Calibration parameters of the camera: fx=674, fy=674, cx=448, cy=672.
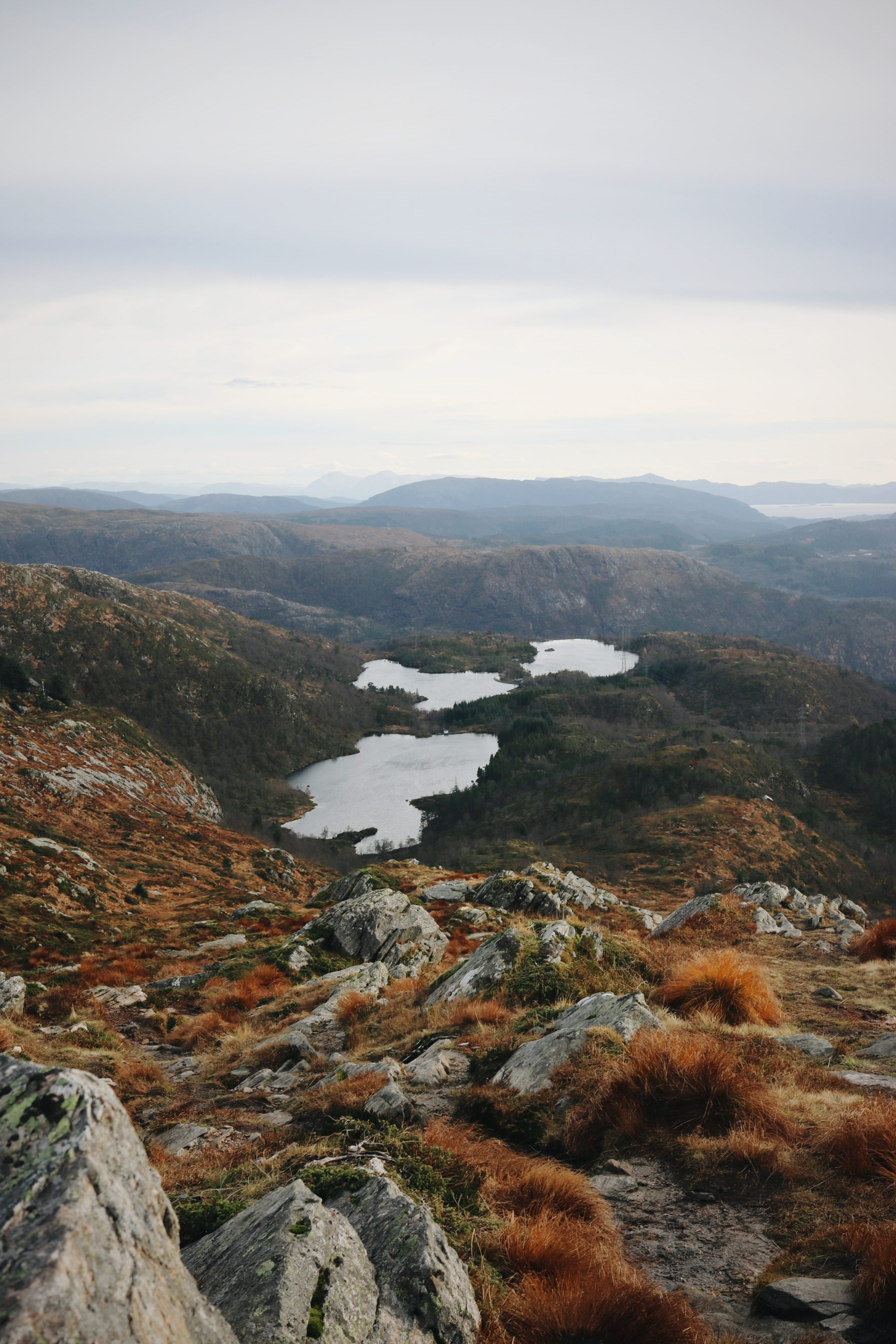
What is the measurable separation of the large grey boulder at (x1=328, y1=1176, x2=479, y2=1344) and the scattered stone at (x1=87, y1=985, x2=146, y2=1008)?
1572 cm

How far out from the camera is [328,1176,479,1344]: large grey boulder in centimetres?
413

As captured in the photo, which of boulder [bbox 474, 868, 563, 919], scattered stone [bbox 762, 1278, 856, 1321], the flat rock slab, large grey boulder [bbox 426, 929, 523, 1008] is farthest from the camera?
boulder [bbox 474, 868, 563, 919]

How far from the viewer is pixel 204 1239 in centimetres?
495

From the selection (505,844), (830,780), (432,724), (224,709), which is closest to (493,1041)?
(505,844)

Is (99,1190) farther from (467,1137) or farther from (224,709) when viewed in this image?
(224,709)

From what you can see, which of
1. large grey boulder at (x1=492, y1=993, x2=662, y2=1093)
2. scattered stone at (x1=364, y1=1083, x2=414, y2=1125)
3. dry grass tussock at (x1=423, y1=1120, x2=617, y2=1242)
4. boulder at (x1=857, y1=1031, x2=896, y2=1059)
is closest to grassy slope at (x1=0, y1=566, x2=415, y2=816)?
large grey boulder at (x1=492, y1=993, x2=662, y2=1093)

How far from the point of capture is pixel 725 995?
10.5 meters

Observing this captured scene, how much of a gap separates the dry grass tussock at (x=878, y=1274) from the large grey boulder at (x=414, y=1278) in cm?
251

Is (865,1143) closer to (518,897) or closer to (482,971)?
(482,971)

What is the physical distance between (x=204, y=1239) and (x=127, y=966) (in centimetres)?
1897

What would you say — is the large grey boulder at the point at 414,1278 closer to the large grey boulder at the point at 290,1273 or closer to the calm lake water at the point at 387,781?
the large grey boulder at the point at 290,1273

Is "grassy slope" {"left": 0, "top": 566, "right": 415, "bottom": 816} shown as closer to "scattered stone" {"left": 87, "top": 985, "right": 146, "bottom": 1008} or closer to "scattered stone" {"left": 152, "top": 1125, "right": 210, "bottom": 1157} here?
"scattered stone" {"left": 87, "top": 985, "right": 146, "bottom": 1008}

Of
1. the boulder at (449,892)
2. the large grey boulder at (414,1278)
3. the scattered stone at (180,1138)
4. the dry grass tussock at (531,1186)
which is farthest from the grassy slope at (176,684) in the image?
the large grey boulder at (414,1278)

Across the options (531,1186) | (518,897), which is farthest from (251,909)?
(531,1186)
